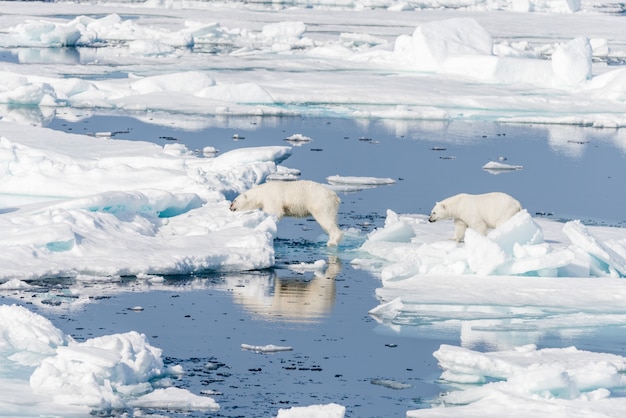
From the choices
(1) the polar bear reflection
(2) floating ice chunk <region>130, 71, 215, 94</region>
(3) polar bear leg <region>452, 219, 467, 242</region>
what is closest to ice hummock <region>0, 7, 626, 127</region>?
(2) floating ice chunk <region>130, 71, 215, 94</region>

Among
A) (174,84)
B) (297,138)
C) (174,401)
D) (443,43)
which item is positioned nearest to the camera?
(174,401)

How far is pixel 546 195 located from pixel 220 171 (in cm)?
420

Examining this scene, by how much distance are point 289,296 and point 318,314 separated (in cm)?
45

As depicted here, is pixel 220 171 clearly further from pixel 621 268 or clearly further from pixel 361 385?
pixel 361 385

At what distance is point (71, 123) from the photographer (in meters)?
18.4

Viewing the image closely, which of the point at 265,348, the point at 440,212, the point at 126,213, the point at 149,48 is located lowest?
the point at 149,48

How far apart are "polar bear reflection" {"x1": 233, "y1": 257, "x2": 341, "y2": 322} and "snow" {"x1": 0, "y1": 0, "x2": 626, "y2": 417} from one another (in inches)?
11.3

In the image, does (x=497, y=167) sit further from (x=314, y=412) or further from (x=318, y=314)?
(x=314, y=412)

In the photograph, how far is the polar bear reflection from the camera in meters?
8.42

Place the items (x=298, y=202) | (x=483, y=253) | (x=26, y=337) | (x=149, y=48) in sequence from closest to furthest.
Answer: (x=26, y=337), (x=483, y=253), (x=298, y=202), (x=149, y=48)

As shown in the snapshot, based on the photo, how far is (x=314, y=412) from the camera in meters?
5.92

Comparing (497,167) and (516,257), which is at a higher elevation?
(516,257)

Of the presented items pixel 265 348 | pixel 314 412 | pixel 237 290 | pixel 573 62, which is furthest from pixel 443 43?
pixel 314 412

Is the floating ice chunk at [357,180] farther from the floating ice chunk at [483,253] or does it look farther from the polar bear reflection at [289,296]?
the floating ice chunk at [483,253]
